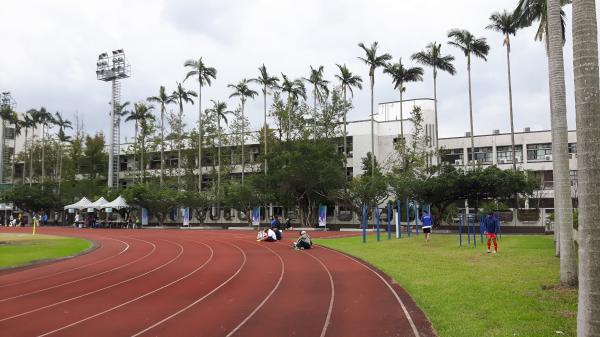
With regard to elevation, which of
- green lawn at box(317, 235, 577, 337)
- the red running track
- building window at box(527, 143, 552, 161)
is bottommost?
the red running track

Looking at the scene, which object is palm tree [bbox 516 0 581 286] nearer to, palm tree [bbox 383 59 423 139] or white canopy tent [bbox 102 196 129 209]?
palm tree [bbox 383 59 423 139]

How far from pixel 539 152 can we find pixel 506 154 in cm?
338

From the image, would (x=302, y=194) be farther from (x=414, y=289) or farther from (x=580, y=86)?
(x=580, y=86)

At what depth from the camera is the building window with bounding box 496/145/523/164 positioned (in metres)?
55.4

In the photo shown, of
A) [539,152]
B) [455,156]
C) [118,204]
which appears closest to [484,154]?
[455,156]

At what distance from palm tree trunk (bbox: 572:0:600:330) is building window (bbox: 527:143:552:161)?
52.7 meters

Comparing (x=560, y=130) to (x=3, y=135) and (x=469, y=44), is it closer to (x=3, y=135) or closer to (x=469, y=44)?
(x=469, y=44)

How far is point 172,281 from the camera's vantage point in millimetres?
15023

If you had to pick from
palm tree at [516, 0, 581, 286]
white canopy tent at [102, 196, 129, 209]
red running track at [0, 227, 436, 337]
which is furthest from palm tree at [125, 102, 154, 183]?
palm tree at [516, 0, 581, 286]

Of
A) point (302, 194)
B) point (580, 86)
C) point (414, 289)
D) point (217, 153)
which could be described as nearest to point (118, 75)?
point (217, 153)

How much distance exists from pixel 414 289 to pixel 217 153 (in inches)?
2099

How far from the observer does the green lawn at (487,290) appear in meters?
8.18

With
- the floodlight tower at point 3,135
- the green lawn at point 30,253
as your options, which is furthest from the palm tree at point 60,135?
the green lawn at point 30,253

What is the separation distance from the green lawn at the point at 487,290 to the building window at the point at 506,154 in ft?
124
